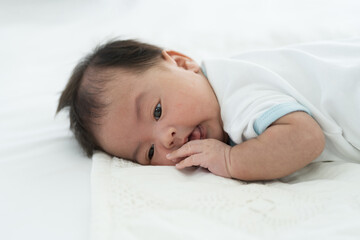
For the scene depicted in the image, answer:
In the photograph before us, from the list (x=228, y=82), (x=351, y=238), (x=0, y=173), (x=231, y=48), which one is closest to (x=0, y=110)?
(x=0, y=173)

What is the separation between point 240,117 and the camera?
1.10 metres

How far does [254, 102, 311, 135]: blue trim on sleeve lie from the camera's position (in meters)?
1.02

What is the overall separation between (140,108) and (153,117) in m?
0.05

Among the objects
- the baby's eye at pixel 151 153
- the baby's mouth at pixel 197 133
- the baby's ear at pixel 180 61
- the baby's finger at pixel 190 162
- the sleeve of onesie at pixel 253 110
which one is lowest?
the baby's eye at pixel 151 153

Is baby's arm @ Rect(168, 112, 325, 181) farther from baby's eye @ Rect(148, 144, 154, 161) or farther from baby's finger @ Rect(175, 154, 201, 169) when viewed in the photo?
baby's eye @ Rect(148, 144, 154, 161)

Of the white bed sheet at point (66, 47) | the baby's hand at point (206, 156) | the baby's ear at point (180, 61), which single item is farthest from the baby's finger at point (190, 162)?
the baby's ear at point (180, 61)

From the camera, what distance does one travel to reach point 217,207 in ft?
2.67

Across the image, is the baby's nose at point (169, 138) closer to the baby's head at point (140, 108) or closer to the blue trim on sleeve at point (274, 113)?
the baby's head at point (140, 108)

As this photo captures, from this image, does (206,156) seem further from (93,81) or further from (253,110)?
(93,81)

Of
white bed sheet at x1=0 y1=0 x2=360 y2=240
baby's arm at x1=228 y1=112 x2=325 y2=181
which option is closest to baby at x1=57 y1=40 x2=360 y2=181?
baby's arm at x1=228 y1=112 x2=325 y2=181

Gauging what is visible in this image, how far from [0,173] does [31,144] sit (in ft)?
0.59

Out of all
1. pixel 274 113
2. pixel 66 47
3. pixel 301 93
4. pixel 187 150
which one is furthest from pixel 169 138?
pixel 66 47

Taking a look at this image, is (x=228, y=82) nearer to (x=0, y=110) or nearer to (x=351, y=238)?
(x=351, y=238)

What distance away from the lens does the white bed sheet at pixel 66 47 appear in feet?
3.05
